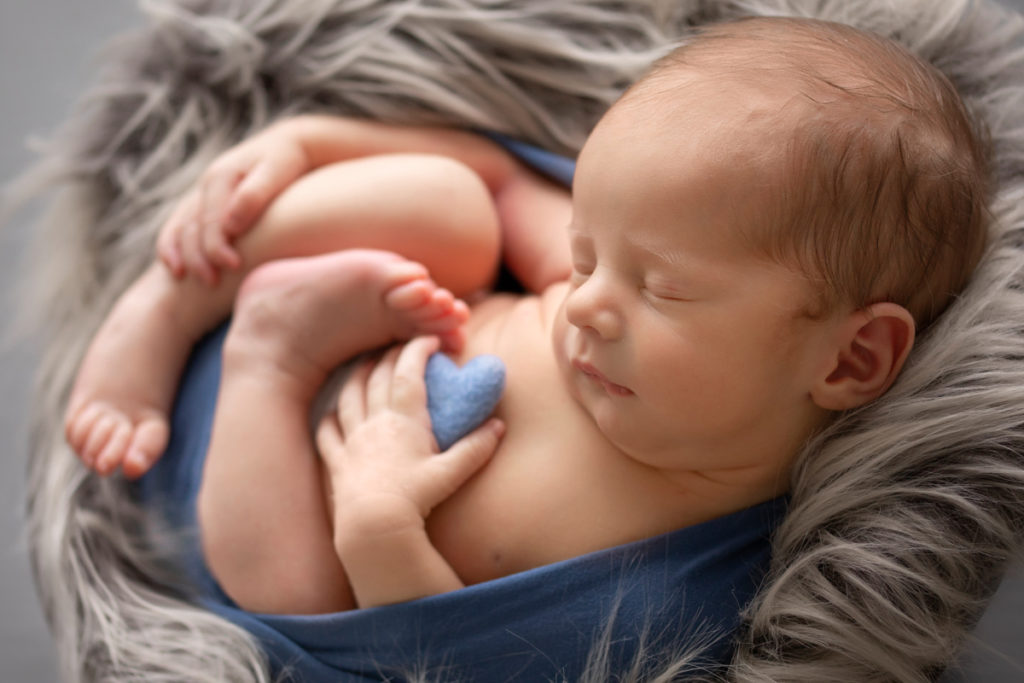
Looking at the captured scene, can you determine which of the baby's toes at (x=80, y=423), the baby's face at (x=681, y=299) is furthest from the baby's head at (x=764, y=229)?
the baby's toes at (x=80, y=423)

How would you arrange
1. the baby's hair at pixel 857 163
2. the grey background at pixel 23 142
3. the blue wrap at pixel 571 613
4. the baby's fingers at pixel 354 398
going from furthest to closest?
1. the grey background at pixel 23 142
2. the baby's fingers at pixel 354 398
3. the blue wrap at pixel 571 613
4. the baby's hair at pixel 857 163

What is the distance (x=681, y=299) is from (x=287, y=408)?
0.40 meters

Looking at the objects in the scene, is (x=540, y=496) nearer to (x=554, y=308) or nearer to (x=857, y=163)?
(x=554, y=308)

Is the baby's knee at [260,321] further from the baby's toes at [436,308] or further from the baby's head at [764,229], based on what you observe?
the baby's head at [764,229]

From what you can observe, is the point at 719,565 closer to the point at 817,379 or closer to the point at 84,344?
the point at 817,379

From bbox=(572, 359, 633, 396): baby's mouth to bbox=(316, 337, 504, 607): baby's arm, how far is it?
121mm

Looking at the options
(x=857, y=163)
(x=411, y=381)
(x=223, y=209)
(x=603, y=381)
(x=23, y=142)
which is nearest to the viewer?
(x=857, y=163)

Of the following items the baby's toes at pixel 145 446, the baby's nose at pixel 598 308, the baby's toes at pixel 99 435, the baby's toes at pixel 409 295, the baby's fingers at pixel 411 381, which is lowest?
the baby's toes at pixel 145 446

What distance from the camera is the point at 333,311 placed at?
0.88 metres

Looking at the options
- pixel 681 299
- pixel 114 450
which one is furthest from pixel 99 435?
pixel 681 299

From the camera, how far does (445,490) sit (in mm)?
804

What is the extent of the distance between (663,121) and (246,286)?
45 centimetres

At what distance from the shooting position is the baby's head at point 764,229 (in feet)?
2.10

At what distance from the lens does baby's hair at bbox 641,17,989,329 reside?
0.64 m
